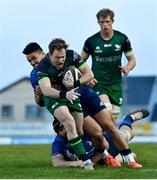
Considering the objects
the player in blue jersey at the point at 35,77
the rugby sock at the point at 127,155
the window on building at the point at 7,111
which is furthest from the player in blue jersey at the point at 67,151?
the window on building at the point at 7,111

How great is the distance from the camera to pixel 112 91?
48.8 feet

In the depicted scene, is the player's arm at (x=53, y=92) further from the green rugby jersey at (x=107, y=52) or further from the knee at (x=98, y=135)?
the green rugby jersey at (x=107, y=52)

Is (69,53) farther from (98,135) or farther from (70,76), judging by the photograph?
(98,135)

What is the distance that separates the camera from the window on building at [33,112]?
70.8 metres

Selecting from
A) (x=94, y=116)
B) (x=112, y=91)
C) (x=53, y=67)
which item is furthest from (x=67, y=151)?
(x=112, y=91)

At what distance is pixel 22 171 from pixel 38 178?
4.27 feet

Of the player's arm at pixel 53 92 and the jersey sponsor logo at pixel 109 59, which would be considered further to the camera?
the jersey sponsor logo at pixel 109 59

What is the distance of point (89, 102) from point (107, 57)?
1.80 m

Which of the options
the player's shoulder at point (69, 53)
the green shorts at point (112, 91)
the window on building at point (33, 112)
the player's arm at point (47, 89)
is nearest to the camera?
the player's arm at point (47, 89)

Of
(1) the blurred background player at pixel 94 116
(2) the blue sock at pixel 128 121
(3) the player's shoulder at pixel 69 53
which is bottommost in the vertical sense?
(2) the blue sock at pixel 128 121

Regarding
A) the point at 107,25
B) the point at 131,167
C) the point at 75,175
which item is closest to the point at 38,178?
the point at 75,175

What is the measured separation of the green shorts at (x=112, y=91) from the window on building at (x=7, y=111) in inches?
2245

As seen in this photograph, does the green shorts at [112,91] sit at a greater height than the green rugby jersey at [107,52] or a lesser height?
lesser

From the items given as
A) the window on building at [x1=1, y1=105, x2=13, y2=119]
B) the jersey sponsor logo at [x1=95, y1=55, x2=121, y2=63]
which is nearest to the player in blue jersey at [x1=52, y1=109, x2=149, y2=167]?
the jersey sponsor logo at [x1=95, y1=55, x2=121, y2=63]
